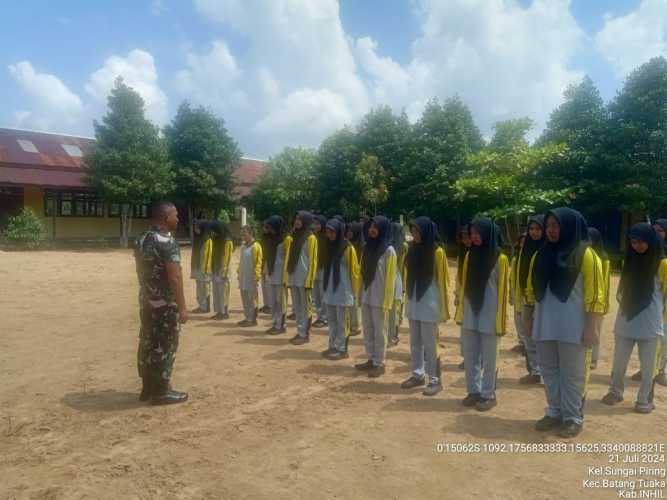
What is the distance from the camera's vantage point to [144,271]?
16.3ft

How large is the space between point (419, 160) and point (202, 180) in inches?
400

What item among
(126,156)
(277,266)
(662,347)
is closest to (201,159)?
(126,156)

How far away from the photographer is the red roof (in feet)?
78.2

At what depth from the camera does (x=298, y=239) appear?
7.92 meters

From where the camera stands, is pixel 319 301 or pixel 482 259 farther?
pixel 319 301

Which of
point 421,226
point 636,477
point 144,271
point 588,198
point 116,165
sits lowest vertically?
point 636,477

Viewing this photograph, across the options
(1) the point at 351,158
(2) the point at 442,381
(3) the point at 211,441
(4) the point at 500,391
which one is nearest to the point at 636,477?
(4) the point at 500,391

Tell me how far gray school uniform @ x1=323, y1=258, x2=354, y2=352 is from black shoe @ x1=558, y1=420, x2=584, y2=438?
9.67 feet

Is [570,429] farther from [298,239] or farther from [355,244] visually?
[355,244]

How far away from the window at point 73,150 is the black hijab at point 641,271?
2757 centimetres

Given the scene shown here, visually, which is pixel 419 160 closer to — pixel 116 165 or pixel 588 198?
pixel 588 198

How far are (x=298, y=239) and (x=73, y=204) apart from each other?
22219 millimetres

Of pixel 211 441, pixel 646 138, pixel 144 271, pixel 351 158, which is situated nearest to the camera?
pixel 211 441

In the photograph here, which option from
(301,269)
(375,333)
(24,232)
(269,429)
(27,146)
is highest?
(27,146)
